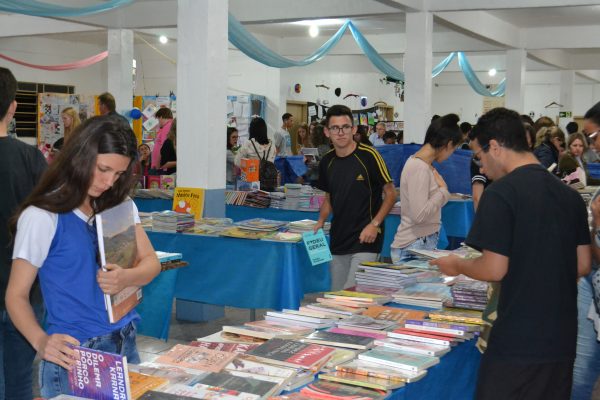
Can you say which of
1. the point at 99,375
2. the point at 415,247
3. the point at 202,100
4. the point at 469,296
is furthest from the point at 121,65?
the point at 99,375

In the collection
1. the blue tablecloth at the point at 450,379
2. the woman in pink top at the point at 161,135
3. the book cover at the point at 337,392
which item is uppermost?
the woman in pink top at the point at 161,135

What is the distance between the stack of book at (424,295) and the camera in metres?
3.25

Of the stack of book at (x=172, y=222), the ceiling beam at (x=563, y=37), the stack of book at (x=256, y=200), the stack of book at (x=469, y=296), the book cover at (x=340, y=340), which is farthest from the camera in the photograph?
the ceiling beam at (x=563, y=37)

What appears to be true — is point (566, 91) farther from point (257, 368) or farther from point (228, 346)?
point (257, 368)

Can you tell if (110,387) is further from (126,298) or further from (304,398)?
(304,398)

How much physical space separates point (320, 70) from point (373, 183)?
14.6 metres

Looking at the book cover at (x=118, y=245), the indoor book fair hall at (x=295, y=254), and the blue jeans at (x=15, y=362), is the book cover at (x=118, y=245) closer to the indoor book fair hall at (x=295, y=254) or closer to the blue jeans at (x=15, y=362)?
the indoor book fair hall at (x=295, y=254)

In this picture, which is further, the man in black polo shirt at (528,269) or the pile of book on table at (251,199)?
the pile of book on table at (251,199)

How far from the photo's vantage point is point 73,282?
204cm

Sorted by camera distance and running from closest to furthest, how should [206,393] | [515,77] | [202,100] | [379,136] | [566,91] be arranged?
[206,393] < [202,100] < [515,77] < [379,136] < [566,91]

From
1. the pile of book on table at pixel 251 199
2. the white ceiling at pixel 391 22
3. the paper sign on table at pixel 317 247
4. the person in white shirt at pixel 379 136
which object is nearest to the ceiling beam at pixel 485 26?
the white ceiling at pixel 391 22

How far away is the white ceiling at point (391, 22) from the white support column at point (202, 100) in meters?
3.43

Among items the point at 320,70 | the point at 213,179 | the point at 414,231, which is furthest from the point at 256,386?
the point at 320,70

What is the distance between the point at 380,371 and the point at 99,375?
86cm
